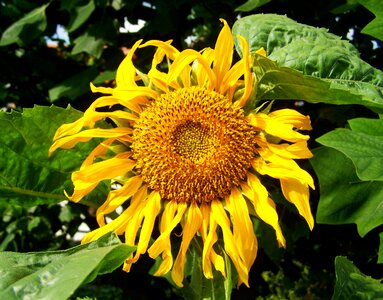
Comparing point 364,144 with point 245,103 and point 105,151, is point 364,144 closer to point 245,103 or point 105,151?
point 245,103

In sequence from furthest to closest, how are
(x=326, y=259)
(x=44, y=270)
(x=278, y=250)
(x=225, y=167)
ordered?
1. (x=326, y=259)
2. (x=278, y=250)
3. (x=225, y=167)
4. (x=44, y=270)

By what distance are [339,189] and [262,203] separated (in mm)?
369

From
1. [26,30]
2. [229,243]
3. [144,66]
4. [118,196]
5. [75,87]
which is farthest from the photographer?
[26,30]

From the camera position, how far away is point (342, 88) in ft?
4.60

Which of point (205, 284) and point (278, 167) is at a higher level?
point (278, 167)

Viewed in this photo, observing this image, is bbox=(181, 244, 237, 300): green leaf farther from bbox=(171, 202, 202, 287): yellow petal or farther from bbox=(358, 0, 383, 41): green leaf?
bbox=(358, 0, 383, 41): green leaf

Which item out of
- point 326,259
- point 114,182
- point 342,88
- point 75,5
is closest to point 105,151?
point 114,182

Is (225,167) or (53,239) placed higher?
(225,167)

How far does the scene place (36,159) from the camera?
1569 millimetres

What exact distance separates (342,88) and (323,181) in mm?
391

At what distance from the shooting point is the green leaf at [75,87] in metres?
2.90

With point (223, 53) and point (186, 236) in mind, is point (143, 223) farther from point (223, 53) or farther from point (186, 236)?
point (223, 53)

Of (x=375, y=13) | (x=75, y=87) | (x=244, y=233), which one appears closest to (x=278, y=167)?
(x=244, y=233)

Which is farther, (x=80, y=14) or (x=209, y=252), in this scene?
(x=80, y=14)
